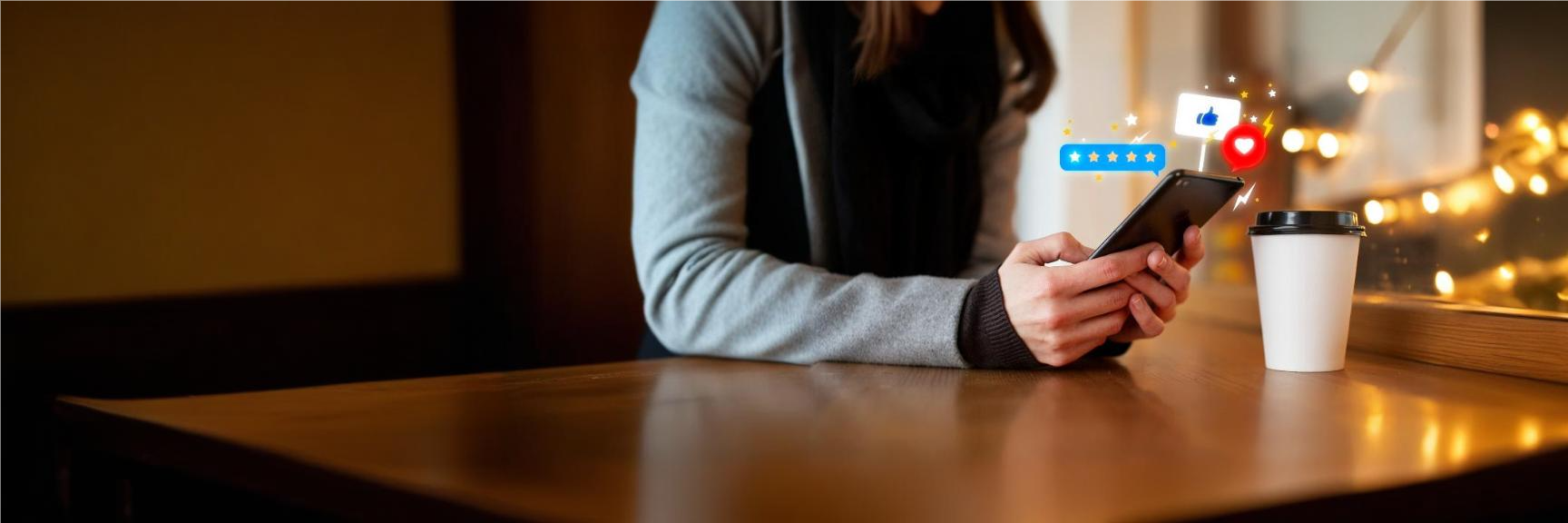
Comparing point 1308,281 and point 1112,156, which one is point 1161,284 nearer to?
point 1308,281

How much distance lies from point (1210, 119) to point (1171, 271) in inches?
9.4

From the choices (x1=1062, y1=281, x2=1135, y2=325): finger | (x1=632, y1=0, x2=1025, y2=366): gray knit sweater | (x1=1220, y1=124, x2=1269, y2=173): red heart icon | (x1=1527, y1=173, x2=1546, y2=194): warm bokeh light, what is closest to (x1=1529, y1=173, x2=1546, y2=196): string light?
(x1=1527, y1=173, x2=1546, y2=194): warm bokeh light

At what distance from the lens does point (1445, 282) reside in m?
0.92

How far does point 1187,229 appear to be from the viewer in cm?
83

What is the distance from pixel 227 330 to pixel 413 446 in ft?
5.43

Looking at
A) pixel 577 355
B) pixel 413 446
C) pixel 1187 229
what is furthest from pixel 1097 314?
pixel 577 355

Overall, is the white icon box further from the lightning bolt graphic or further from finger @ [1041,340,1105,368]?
finger @ [1041,340,1105,368]

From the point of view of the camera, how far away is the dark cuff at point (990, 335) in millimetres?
806

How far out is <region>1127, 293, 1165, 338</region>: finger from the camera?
2.71ft

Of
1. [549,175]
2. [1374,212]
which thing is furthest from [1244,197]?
[549,175]

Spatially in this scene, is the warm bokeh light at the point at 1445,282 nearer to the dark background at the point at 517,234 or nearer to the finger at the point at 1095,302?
the finger at the point at 1095,302

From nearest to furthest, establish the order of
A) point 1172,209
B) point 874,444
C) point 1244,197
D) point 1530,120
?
point 874,444
point 1172,209
point 1530,120
point 1244,197

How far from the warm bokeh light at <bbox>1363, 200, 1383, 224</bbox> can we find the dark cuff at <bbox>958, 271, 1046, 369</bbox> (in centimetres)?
42

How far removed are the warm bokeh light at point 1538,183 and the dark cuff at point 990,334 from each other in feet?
1.30
